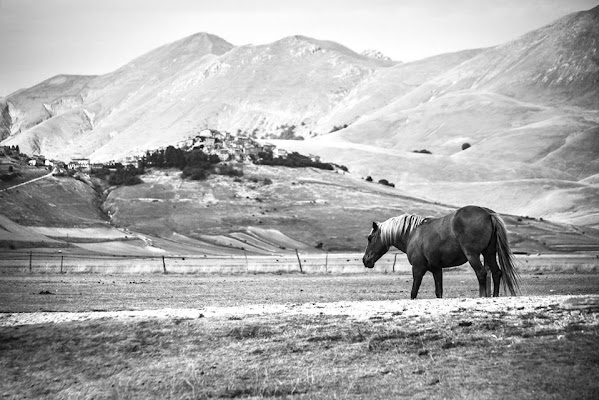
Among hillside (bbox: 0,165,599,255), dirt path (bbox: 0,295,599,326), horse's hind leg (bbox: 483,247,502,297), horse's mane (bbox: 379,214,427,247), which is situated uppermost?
horse's mane (bbox: 379,214,427,247)

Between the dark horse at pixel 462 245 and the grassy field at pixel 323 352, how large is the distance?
435 centimetres

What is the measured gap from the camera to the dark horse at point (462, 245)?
22781 mm

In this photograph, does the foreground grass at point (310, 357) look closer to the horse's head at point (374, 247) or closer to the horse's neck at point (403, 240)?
the horse's neck at point (403, 240)

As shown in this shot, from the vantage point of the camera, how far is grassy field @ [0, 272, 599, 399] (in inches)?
536

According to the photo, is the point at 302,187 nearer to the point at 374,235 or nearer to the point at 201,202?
the point at 201,202

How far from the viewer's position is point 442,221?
79.3 ft

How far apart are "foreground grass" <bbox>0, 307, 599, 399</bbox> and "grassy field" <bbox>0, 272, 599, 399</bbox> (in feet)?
0.07

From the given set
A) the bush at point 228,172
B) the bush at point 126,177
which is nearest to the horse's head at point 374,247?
the bush at point 126,177

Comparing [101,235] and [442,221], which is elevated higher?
[442,221]

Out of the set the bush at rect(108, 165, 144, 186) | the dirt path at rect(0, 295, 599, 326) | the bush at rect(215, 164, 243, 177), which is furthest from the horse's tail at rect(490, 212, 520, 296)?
the bush at rect(215, 164, 243, 177)

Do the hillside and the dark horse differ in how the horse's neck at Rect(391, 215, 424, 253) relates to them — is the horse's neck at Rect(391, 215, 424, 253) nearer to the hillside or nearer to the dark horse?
the dark horse

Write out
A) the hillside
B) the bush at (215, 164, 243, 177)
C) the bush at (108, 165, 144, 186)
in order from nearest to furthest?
1. the hillside
2. the bush at (108, 165, 144, 186)
3. the bush at (215, 164, 243, 177)

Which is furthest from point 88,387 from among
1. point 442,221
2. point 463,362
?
point 442,221

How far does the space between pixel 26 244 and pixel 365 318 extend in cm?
9884
